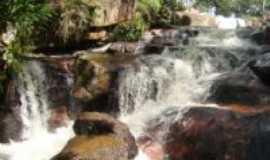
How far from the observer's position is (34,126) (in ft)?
36.1

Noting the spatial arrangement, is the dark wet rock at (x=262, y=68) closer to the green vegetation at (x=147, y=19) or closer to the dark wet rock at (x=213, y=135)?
the dark wet rock at (x=213, y=135)

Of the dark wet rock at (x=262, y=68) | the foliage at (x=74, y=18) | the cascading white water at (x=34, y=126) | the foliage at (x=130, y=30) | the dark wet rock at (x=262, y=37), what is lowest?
the cascading white water at (x=34, y=126)

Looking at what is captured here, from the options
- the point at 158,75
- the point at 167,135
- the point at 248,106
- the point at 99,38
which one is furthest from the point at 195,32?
the point at 167,135

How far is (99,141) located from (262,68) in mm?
4866

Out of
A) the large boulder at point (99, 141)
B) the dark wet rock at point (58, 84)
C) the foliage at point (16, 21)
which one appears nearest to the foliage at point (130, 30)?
the dark wet rock at point (58, 84)

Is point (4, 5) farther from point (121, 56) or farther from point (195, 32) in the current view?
point (195, 32)

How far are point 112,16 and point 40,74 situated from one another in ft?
11.1

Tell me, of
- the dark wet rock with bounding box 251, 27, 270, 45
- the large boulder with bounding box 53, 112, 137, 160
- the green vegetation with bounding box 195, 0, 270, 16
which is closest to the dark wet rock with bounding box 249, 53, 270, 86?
the large boulder with bounding box 53, 112, 137, 160

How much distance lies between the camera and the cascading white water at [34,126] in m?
9.67

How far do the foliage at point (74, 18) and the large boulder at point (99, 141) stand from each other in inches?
177

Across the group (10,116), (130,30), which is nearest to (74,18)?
(130,30)

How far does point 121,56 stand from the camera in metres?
13.5

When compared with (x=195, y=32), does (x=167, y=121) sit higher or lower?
lower

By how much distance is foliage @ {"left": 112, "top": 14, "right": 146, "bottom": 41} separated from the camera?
49.2 ft
